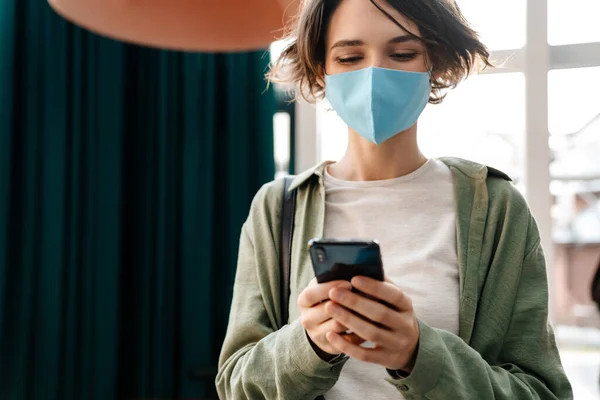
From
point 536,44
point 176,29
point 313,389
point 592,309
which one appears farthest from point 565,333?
point 176,29

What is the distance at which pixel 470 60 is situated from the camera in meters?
1.07

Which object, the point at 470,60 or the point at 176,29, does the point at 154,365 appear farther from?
the point at 470,60

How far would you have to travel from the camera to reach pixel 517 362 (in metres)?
0.96

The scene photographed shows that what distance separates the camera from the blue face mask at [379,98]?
975mm

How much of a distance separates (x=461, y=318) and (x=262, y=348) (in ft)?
1.07

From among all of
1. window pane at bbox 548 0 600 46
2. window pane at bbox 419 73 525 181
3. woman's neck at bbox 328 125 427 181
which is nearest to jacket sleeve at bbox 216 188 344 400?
woman's neck at bbox 328 125 427 181

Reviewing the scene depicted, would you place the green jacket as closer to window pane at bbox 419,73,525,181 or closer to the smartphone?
the smartphone

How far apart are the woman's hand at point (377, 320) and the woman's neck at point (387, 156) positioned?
0.37 m

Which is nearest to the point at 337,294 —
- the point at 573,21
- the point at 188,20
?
the point at 188,20

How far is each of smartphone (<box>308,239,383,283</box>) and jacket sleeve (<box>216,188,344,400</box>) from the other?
0.47 feet

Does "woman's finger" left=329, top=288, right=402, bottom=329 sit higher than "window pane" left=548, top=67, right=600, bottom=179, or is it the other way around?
"window pane" left=548, top=67, right=600, bottom=179

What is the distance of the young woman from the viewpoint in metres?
0.90

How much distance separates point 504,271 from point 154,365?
4.47 ft

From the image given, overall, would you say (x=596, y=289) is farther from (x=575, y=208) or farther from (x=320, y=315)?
(x=320, y=315)
